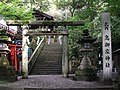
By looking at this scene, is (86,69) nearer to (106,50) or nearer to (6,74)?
(106,50)

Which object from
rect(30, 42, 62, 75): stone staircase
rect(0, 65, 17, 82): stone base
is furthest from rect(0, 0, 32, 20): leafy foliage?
rect(0, 65, 17, 82): stone base

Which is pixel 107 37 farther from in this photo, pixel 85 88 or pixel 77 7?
pixel 77 7

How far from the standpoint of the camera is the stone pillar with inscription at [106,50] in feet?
37.1

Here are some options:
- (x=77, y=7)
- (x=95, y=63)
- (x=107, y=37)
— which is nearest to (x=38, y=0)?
(x=77, y=7)

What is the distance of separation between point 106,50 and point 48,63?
9640 millimetres

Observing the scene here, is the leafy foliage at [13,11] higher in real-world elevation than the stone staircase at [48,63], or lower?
higher

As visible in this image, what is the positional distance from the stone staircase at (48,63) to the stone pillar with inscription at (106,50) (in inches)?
312

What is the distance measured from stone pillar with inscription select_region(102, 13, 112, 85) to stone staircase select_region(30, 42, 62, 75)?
7.91 meters

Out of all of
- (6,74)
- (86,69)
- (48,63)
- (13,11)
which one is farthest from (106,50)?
(48,63)

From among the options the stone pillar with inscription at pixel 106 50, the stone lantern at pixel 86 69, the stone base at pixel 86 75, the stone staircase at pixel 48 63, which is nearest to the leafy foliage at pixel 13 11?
the stone staircase at pixel 48 63

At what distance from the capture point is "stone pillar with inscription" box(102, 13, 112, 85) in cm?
1130

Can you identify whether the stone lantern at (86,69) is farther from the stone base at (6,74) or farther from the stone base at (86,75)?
the stone base at (6,74)

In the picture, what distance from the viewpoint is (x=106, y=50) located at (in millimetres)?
11492

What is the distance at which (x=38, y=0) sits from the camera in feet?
120
